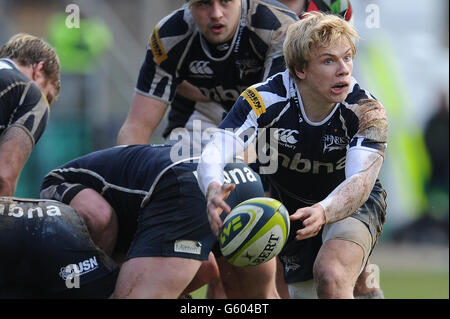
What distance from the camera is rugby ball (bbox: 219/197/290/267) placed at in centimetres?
422

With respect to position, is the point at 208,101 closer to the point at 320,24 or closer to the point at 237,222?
the point at 320,24

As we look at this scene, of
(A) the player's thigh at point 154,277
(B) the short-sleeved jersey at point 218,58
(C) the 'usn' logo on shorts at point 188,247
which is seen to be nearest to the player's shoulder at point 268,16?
(B) the short-sleeved jersey at point 218,58

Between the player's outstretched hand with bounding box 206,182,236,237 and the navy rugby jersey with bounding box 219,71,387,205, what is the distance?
514 millimetres

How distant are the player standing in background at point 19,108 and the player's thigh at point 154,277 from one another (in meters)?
1.32

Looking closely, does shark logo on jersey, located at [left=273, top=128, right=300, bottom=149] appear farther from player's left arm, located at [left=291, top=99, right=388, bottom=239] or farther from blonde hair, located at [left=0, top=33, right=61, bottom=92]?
blonde hair, located at [left=0, top=33, right=61, bottom=92]

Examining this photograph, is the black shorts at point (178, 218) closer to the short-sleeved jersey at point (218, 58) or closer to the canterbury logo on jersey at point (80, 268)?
the canterbury logo on jersey at point (80, 268)

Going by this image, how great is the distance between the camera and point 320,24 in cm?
479

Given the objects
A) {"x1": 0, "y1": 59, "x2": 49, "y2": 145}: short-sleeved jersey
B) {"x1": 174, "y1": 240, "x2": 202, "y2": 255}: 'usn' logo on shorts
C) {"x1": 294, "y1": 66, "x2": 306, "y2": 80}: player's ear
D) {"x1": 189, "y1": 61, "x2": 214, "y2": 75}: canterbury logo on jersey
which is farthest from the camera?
{"x1": 189, "y1": 61, "x2": 214, "y2": 75}: canterbury logo on jersey

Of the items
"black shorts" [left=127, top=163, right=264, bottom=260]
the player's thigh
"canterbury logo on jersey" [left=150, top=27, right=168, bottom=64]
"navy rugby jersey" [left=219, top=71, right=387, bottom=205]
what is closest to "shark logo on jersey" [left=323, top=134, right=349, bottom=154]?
"navy rugby jersey" [left=219, top=71, right=387, bottom=205]

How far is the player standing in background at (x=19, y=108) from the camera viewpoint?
5523 millimetres

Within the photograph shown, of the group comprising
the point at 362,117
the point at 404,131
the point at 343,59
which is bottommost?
the point at 404,131
